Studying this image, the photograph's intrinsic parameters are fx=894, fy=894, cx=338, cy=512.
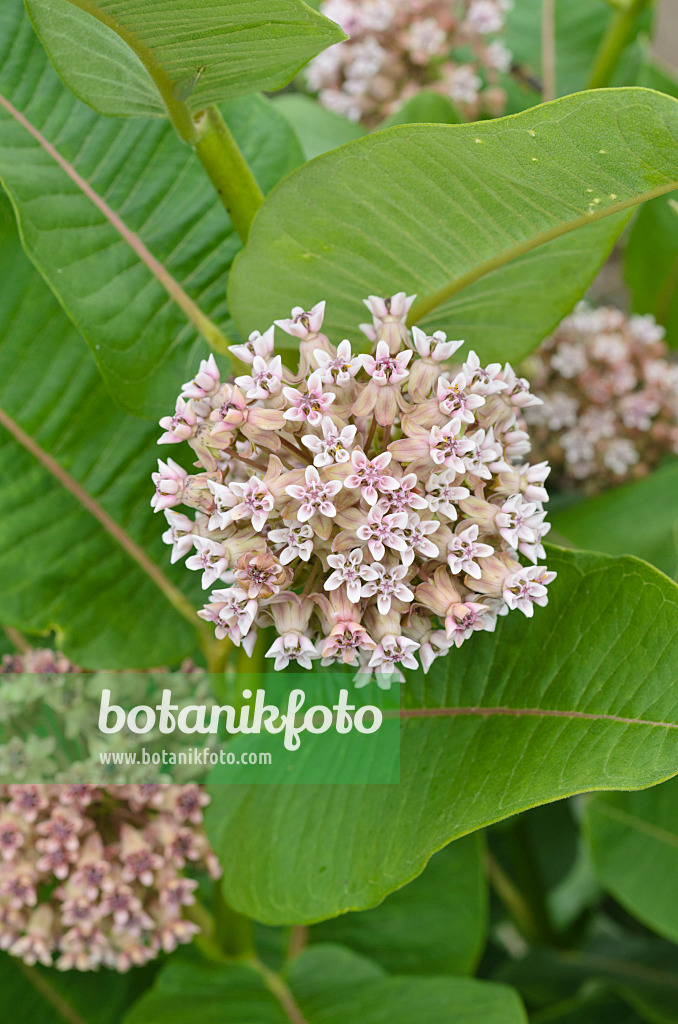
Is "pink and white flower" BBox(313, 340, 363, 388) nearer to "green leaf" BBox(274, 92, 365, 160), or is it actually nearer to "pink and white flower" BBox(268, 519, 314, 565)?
"pink and white flower" BBox(268, 519, 314, 565)

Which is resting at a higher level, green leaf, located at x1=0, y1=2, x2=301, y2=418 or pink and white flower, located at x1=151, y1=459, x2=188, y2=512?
green leaf, located at x1=0, y1=2, x2=301, y2=418

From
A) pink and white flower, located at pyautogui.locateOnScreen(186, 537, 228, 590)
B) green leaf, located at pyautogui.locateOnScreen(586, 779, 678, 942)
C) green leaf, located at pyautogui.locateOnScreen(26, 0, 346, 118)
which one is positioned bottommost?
green leaf, located at pyautogui.locateOnScreen(586, 779, 678, 942)

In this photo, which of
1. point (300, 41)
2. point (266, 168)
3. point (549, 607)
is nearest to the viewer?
point (300, 41)

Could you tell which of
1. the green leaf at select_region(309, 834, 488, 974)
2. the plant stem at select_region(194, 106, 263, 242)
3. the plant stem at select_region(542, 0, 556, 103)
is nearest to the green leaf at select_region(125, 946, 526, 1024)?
the green leaf at select_region(309, 834, 488, 974)

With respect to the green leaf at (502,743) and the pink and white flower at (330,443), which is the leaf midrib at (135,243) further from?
the green leaf at (502,743)

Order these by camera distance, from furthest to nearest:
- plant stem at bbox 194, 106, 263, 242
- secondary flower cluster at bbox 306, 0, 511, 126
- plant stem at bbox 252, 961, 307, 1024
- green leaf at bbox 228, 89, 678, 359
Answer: secondary flower cluster at bbox 306, 0, 511, 126 < plant stem at bbox 252, 961, 307, 1024 < plant stem at bbox 194, 106, 263, 242 < green leaf at bbox 228, 89, 678, 359

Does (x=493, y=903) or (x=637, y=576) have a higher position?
(x=637, y=576)

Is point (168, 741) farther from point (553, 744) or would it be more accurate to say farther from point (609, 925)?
point (609, 925)

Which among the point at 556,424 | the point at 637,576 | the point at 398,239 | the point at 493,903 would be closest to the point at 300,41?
the point at 398,239

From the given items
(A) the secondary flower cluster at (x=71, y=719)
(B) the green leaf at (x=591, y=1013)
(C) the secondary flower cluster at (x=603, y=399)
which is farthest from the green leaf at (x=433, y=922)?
(C) the secondary flower cluster at (x=603, y=399)
